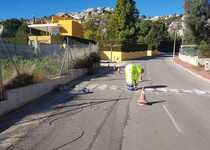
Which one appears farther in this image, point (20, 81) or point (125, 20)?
point (125, 20)

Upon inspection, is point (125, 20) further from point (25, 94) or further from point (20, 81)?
point (25, 94)

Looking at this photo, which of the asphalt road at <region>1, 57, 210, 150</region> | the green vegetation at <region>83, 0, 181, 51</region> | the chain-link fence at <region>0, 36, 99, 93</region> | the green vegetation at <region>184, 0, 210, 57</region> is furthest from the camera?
the green vegetation at <region>83, 0, 181, 51</region>

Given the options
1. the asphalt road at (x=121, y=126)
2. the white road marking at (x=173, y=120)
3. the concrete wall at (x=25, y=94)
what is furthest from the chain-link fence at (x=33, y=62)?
the white road marking at (x=173, y=120)

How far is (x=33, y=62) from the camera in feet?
60.0

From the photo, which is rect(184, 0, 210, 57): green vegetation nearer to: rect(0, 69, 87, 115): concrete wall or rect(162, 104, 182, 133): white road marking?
rect(0, 69, 87, 115): concrete wall

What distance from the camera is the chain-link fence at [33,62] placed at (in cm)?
1418

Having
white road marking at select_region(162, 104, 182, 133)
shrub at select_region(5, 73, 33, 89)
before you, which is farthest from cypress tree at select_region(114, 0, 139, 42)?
white road marking at select_region(162, 104, 182, 133)

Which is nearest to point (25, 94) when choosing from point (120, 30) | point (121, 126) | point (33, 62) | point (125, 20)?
point (33, 62)

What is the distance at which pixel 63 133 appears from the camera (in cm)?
942

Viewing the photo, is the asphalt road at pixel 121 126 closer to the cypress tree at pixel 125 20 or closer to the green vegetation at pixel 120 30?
the green vegetation at pixel 120 30

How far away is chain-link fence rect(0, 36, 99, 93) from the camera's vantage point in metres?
14.2

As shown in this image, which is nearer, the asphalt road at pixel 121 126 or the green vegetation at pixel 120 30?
the asphalt road at pixel 121 126

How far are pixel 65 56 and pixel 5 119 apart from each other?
13.3 meters

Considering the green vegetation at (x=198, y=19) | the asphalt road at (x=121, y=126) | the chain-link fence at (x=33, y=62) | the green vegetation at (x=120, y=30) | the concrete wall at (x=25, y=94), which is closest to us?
the asphalt road at (x=121, y=126)
